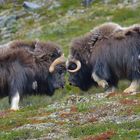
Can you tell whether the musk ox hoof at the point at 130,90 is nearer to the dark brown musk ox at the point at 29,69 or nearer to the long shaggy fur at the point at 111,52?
the long shaggy fur at the point at 111,52

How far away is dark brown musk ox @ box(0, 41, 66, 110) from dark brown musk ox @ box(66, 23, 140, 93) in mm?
572

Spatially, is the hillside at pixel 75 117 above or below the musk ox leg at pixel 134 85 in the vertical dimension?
above

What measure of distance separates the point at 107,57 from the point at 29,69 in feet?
7.17

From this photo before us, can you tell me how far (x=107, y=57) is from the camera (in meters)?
18.1

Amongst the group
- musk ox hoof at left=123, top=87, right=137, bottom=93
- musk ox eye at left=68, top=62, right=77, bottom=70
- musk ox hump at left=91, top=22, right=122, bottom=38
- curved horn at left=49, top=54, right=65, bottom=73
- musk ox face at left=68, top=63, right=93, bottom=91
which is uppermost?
musk ox hump at left=91, top=22, right=122, bottom=38

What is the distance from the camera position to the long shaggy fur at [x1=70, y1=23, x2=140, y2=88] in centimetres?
1772

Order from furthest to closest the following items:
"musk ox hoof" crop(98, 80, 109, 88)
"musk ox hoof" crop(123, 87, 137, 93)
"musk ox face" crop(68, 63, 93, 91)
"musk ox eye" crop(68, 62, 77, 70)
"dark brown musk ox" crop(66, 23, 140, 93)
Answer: "musk ox eye" crop(68, 62, 77, 70) < "musk ox face" crop(68, 63, 93, 91) < "musk ox hoof" crop(98, 80, 109, 88) < "dark brown musk ox" crop(66, 23, 140, 93) < "musk ox hoof" crop(123, 87, 137, 93)

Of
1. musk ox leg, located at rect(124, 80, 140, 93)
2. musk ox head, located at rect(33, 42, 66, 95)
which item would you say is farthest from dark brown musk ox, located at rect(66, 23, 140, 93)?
musk ox head, located at rect(33, 42, 66, 95)

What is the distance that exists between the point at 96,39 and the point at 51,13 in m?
21.4

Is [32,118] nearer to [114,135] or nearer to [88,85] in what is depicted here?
[114,135]

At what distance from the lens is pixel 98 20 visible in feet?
119

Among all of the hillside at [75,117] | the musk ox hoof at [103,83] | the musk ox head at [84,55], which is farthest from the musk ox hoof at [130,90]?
the musk ox head at [84,55]

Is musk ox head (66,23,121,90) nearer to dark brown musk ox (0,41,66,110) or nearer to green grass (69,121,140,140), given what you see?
dark brown musk ox (0,41,66,110)

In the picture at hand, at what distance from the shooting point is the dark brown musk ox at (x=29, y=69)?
1748cm
